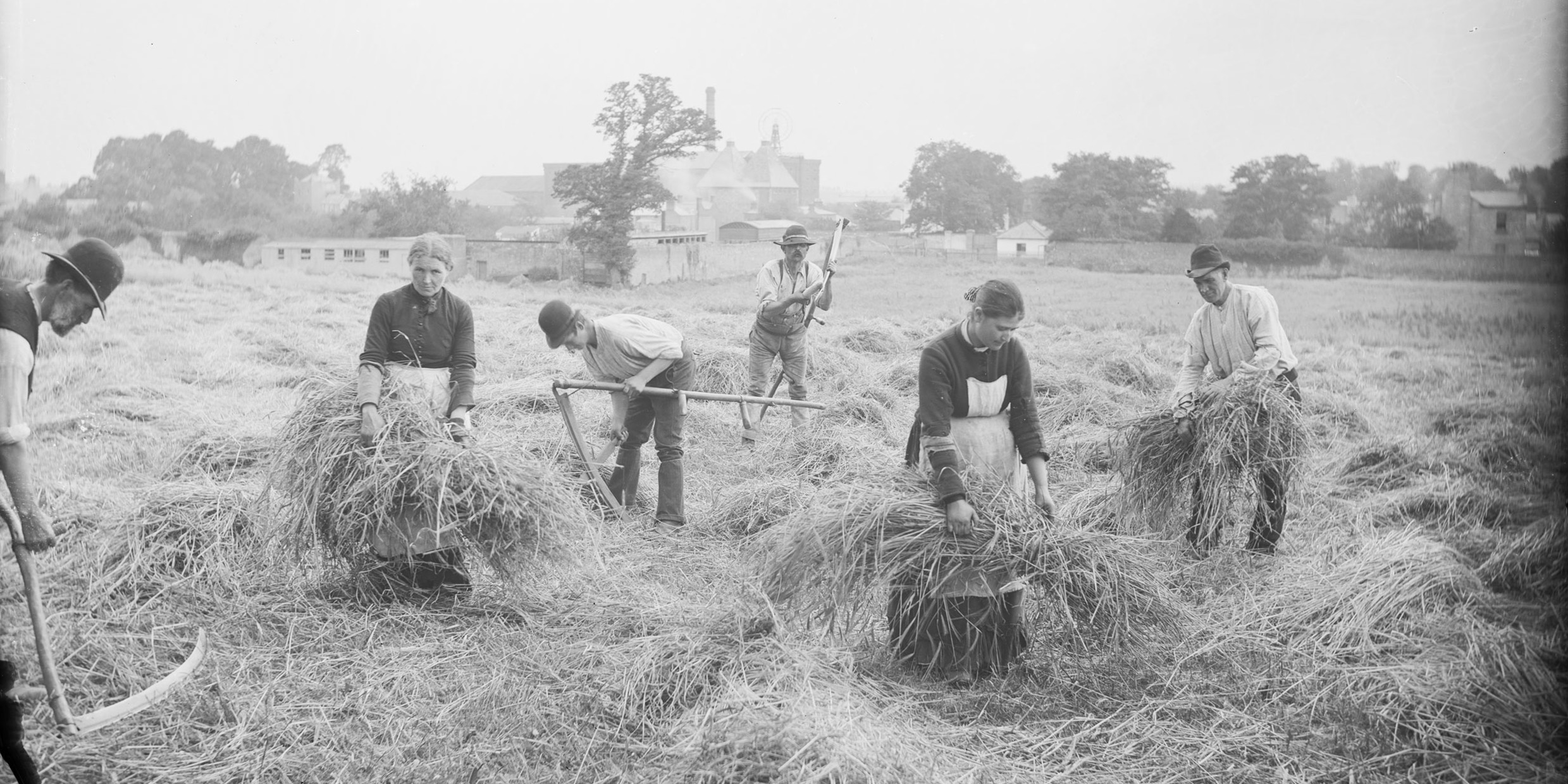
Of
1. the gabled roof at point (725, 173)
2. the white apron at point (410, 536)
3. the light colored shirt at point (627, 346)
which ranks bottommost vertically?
the white apron at point (410, 536)

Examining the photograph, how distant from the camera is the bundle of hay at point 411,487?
3740 millimetres

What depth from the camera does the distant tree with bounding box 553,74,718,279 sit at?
28516mm

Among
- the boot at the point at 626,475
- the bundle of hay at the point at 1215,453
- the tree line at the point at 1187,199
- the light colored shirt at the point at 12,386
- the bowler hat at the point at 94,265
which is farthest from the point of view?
the tree line at the point at 1187,199

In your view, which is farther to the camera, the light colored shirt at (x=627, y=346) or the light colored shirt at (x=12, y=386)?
the light colored shirt at (x=627, y=346)

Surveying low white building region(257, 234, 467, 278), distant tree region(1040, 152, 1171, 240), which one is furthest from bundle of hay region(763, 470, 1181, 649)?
low white building region(257, 234, 467, 278)

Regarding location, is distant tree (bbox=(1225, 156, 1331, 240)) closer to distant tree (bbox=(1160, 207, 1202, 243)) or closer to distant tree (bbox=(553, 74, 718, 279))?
distant tree (bbox=(1160, 207, 1202, 243))

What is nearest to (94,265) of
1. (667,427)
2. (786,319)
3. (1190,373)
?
(667,427)

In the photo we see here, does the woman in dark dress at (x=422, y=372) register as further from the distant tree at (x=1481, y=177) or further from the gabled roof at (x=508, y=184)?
the gabled roof at (x=508, y=184)

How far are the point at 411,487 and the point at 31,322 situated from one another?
1.36 metres

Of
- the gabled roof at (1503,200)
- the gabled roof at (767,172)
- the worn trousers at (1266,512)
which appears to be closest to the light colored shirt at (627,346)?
the worn trousers at (1266,512)

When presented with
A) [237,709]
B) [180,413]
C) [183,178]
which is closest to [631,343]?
[237,709]

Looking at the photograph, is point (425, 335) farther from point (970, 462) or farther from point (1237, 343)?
point (1237, 343)

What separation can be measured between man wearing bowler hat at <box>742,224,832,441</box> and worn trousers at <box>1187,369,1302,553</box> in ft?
10.6

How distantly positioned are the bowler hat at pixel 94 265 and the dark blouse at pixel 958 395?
2.22 m
